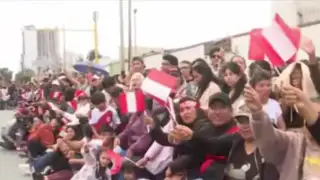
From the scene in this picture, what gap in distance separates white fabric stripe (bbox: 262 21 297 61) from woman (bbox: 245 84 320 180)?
2.51 ft

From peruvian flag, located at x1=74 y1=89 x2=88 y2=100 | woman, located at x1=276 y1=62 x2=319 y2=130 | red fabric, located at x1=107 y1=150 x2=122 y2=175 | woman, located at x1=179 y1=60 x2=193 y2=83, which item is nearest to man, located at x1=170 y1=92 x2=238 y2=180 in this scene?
woman, located at x1=276 y1=62 x2=319 y2=130

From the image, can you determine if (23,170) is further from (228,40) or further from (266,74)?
(266,74)

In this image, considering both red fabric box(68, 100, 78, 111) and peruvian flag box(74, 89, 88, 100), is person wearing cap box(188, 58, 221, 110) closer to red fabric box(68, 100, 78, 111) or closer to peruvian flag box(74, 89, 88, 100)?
peruvian flag box(74, 89, 88, 100)

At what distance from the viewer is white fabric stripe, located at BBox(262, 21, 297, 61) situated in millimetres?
4441

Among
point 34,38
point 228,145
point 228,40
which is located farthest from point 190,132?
point 34,38

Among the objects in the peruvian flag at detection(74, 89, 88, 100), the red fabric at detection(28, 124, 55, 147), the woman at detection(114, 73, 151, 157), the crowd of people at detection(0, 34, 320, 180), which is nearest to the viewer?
the crowd of people at detection(0, 34, 320, 180)

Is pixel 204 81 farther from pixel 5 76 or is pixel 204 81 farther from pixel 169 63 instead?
pixel 5 76

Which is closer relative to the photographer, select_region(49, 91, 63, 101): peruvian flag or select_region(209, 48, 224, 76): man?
select_region(209, 48, 224, 76): man

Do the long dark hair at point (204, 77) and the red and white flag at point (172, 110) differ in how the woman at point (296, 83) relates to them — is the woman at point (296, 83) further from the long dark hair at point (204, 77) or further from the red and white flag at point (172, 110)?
the long dark hair at point (204, 77)

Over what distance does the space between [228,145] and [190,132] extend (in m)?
0.37

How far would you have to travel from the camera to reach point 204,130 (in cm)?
494

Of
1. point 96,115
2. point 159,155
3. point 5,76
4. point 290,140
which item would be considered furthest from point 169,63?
point 5,76

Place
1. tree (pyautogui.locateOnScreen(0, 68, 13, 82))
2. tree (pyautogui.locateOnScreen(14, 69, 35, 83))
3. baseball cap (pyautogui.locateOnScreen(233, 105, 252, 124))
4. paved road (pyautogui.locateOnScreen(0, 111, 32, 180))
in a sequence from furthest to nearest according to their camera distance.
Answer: tree (pyautogui.locateOnScreen(0, 68, 13, 82)), tree (pyautogui.locateOnScreen(14, 69, 35, 83)), paved road (pyautogui.locateOnScreen(0, 111, 32, 180)), baseball cap (pyautogui.locateOnScreen(233, 105, 252, 124))

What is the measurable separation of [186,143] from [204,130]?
17cm
